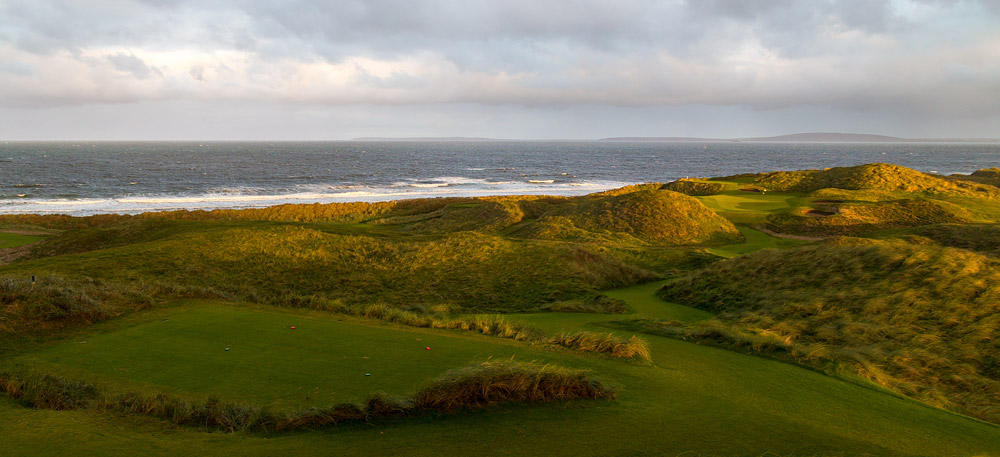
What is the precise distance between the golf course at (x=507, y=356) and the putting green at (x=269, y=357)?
0.04 metres

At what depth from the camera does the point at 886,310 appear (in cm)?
933

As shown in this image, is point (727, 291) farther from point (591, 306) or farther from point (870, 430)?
point (870, 430)

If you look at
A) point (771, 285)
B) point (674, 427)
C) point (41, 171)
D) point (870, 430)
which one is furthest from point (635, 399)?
point (41, 171)

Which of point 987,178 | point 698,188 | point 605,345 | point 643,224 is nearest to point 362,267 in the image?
point 605,345

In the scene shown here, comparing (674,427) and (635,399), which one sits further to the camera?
(635,399)

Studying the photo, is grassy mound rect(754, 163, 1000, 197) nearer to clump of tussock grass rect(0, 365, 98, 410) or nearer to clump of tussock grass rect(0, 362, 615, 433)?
clump of tussock grass rect(0, 362, 615, 433)

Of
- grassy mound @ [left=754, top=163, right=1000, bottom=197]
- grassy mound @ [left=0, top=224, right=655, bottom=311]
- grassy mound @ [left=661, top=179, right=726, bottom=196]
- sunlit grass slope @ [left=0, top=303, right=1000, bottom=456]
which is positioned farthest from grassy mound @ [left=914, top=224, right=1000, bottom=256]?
grassy mound @ [left=661, top=179, right=726, bottom=196]

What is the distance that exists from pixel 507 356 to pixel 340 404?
96.6 inches

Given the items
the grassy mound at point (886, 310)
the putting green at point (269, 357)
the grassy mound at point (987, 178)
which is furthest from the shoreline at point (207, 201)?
the grassy mound at point (886, 310)

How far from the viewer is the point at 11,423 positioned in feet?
14.4

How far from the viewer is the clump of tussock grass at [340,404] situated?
182 inches

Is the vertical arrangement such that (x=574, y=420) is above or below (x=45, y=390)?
below

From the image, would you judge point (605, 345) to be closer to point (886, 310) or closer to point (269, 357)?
point (269, 357)

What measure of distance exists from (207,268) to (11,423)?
12.3 m
